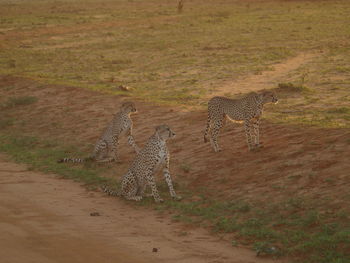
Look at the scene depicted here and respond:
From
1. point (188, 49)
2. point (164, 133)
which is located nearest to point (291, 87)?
point (164, 133)

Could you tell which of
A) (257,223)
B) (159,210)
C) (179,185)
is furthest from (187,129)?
(257,223)

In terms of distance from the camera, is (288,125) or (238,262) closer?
(238,262)

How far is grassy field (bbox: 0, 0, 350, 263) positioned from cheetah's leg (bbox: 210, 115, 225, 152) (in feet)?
2.77

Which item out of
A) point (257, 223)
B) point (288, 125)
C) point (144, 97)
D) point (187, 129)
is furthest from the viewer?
point (144, 97)

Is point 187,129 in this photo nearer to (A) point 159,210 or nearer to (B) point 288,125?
(B) point 288,125


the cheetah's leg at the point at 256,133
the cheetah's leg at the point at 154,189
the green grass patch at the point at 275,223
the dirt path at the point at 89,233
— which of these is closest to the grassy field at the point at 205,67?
the green grass patch at the point at 275,223

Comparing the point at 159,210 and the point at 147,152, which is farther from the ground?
the point at 147,152

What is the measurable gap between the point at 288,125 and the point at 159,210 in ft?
14.2

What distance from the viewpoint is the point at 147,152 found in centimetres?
1155

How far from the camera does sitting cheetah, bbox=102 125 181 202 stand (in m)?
→ 11.3

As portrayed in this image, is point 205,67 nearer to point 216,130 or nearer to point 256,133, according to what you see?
point 216,130

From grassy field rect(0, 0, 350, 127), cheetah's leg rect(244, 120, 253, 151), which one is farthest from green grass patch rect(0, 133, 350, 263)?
grassy field rect(0, 0, 350, 127)

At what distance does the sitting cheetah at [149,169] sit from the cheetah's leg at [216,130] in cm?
186

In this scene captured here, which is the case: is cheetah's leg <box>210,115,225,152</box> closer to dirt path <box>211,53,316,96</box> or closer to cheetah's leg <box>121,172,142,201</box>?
cheetah's leg <box>121,172,142,201</box>
